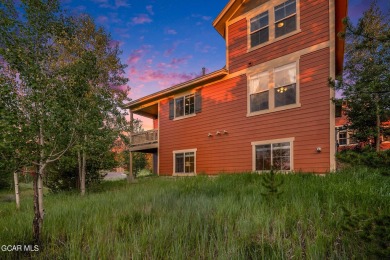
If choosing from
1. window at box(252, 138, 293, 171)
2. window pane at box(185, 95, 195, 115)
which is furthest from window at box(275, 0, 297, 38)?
window pane at box(185, 95, 195, 115)

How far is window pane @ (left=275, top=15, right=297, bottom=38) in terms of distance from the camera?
36.7ft

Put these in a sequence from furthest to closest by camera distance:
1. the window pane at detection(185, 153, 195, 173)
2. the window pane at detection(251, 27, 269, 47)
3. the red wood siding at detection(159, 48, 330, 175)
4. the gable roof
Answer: the window pane at detection(185, 153, 195, 173) < the window pane at detection(251, 27, 269, 47) < the gable roof < the red wood siding at detection(159, 48, 330, 175)

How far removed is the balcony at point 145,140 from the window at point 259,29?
986 centimetres

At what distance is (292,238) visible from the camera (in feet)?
10.7

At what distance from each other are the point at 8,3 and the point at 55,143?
12.3 feet

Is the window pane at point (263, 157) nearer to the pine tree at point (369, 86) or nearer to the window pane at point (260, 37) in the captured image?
the pine tree at point (369, 86)

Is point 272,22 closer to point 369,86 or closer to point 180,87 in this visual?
point 369,86

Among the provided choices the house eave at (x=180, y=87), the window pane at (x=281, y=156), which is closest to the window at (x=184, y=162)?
the house eave at (x=180, y=87)

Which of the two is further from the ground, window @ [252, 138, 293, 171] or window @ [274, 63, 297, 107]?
window @ [274, 63, 297, 107]

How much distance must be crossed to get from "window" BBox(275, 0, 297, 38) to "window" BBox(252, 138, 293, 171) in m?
5.61

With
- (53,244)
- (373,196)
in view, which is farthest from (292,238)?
(53,244)

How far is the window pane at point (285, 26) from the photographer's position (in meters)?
11.2

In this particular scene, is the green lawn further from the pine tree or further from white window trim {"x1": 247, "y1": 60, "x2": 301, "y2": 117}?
white window trim {"x1": 247, "y1": 60, "x2": 301, "y2": 117}

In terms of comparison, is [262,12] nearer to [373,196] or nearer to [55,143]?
[373,196]
